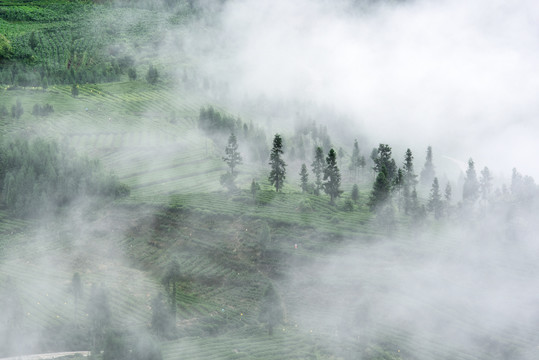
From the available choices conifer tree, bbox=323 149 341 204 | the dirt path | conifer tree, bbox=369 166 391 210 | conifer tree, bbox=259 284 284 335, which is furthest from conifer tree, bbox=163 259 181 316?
conifer tree, bbox=369 166 391 210

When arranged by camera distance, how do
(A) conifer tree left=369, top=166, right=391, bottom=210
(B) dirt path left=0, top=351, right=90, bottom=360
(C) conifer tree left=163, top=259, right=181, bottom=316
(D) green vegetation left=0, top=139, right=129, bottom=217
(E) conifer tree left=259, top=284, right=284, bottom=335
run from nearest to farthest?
(B) dirt path left=0, top=351, right=90, bottom=360
(E) conifer tree left=259, top=284, right=284, bottom=335
(C) conifer tree left=163, top=259, right=181, bottom=316
(A) conifer tree left=369, top=166, right=391, bottom=210
(D) green vegetation left=0, top=139, right=129, bottom=217

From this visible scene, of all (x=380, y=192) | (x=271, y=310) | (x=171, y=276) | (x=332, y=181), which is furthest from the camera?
(x=332, y=181)

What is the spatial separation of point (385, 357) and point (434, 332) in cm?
1854

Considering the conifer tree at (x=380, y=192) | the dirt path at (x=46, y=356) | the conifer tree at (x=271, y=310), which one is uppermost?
the conifer tree at (x=380, y=192)

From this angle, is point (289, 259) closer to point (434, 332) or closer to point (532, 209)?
point (434, 332)

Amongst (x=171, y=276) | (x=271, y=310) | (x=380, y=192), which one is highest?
(x=380, y=192)

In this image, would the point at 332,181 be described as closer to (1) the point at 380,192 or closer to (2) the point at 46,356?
(1) the point at 380,192

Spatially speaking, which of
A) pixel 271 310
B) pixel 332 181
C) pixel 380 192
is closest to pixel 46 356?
pixel 271 310

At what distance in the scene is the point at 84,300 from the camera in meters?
130

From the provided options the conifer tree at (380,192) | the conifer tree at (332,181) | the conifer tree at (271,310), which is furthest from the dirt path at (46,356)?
the conifer tree at (380,192)

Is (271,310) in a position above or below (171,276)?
below

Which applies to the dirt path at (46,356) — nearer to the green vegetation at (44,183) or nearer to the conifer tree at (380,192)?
the green vegetation at (44,183)

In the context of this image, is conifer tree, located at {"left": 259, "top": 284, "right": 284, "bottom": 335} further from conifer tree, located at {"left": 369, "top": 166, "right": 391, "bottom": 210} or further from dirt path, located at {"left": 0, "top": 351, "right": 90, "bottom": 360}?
conifer tree, located at {"left": 369, "top": 166, "right": 391, "bottom": 210}

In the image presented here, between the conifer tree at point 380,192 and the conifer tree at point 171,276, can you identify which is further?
the conifer tree at point 380,192
